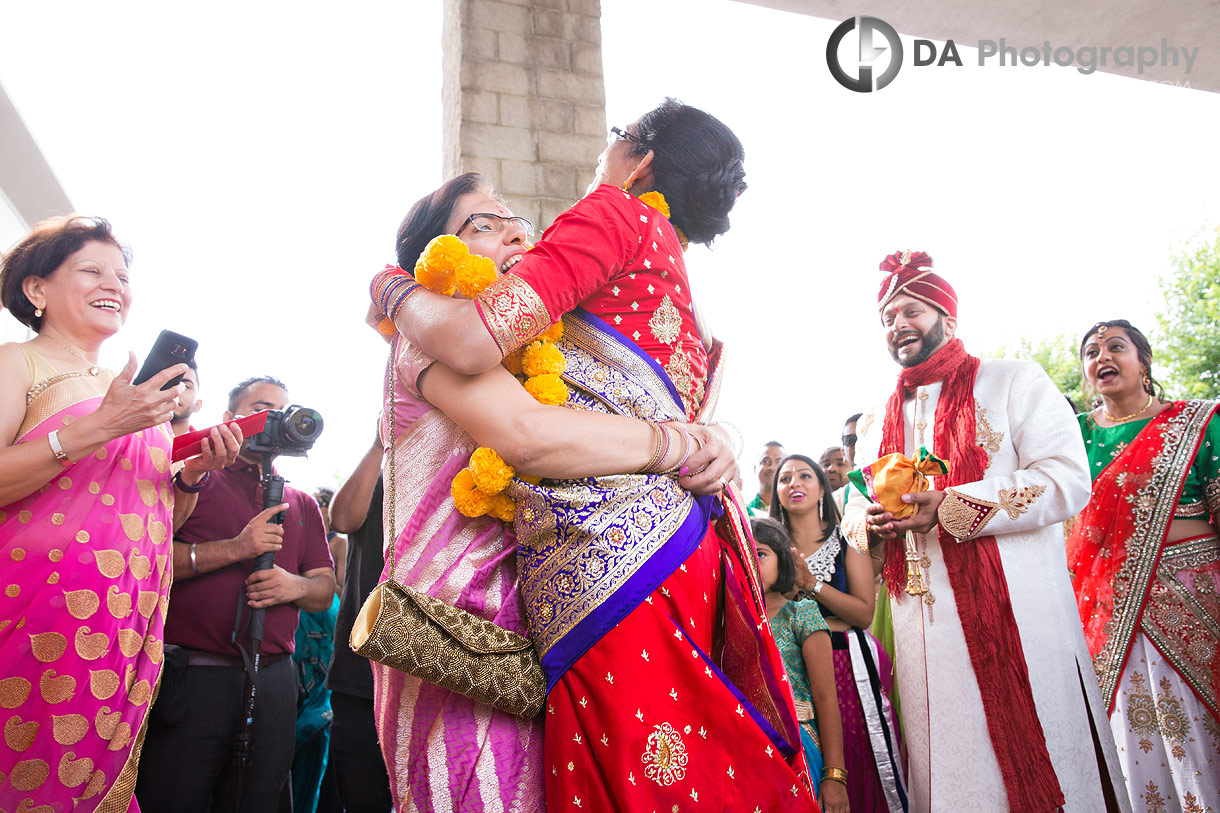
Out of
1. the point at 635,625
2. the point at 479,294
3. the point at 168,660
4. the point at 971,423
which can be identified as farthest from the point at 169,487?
the point at 971,423

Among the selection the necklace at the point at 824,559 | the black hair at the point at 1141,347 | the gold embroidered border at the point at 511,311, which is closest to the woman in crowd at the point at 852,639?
the necklace at the point at 824,559

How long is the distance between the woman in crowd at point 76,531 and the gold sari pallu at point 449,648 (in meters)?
1.07

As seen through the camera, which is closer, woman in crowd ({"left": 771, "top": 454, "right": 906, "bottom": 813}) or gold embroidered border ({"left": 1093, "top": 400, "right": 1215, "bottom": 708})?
woman in crowd ({"left": 771, "top": 454, "right": 906, "bottom": 813})

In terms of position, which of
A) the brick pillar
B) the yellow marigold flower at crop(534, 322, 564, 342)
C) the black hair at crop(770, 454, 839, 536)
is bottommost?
the black hair at crop(770, 454, 839, 536)

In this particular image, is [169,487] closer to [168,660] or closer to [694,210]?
[168,660]

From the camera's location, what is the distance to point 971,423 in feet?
8.63

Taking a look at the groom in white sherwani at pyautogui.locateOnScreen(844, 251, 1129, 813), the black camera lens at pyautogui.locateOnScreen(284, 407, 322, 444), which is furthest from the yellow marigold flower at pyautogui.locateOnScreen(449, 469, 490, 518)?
the groom in white sherwani at pyautogui.locateOnScreen(844, 251, 1129, 813)

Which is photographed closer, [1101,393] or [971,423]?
[971,423]

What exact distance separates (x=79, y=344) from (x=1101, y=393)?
3.92 meters

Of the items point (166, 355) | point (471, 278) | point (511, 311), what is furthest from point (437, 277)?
point (166, 355)

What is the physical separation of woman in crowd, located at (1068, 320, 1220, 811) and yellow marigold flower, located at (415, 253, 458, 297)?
10.0 ft

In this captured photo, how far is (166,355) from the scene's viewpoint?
1.99 metres

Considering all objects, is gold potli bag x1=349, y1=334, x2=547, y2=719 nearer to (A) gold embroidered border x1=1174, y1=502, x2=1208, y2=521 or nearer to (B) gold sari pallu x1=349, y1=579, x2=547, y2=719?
(B) gold sari pallu x1=349, y1=579, x2=547, y2=719

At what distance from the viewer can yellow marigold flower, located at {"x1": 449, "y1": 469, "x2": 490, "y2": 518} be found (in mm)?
1342
